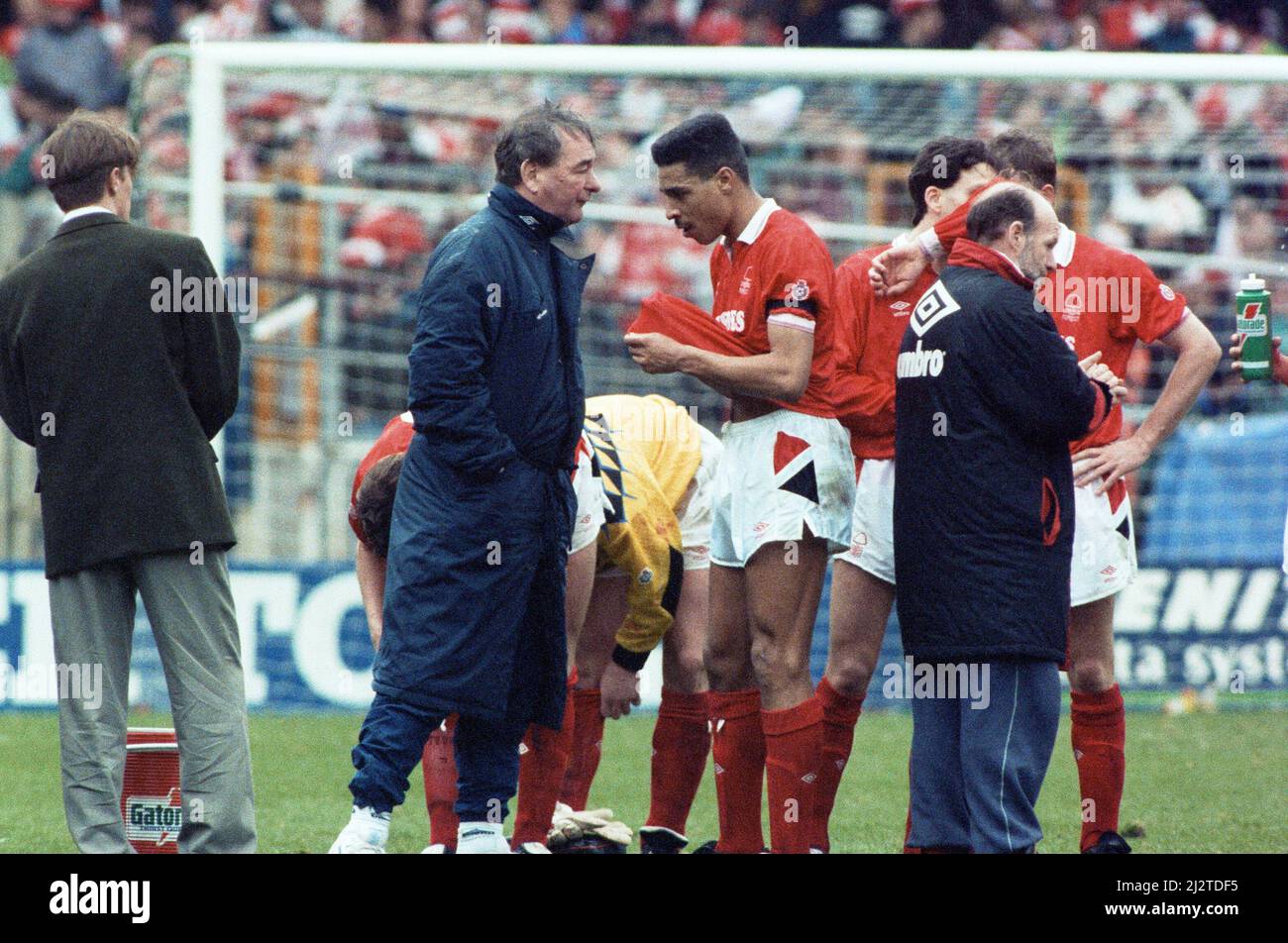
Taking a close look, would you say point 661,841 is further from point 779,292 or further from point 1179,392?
point 1179,392

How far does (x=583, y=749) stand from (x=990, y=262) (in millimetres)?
2390

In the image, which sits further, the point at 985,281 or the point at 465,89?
the point at 465,89

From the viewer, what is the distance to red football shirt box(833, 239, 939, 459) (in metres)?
5.98

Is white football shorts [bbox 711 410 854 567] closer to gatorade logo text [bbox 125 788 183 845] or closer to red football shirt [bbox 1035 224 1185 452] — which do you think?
red football shirt [bbox 1035 224 1185 452]

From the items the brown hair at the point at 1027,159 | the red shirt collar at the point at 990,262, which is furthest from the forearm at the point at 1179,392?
the red shirt collar at the point at 990,262

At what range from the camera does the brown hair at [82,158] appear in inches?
201

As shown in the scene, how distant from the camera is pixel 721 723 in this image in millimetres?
5605

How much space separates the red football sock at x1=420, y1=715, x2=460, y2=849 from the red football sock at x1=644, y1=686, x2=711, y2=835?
0.70m

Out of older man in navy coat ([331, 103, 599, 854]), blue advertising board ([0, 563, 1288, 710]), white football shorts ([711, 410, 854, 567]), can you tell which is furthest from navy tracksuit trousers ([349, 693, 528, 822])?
blue advertising board ([0, 563, 1288, 710])

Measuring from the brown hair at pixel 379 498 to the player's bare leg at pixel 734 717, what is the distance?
100 centimetres

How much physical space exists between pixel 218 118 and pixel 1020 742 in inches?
224

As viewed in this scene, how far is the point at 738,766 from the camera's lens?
18.3 ft
